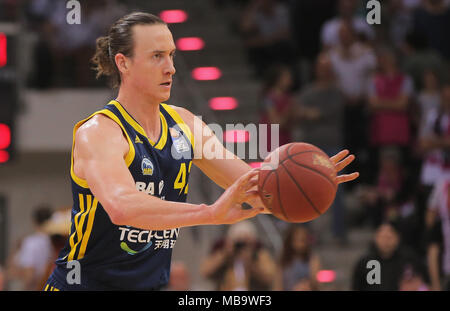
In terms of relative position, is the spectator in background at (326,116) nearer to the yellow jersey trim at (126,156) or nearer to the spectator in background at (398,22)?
the spectator in background at (398,22)

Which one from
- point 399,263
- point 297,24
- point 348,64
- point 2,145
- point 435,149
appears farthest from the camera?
point 297,24

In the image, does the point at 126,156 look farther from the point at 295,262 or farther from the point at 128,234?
the point at 295,262

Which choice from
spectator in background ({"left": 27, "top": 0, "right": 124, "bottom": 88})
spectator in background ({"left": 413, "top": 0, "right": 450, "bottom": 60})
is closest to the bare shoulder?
spectator in background ({"left": 27, "top": 0, "right": 124, "bottom": 88})

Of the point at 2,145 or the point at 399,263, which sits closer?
the point at 2,145

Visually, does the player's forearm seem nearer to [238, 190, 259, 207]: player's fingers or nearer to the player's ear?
[238, 190, 259, 207]: player's fingers

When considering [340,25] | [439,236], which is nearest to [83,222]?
[439,236]

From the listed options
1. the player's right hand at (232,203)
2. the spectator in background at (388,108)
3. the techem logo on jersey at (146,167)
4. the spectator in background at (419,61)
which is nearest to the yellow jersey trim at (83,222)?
the techem logo on jersey at (146,167)

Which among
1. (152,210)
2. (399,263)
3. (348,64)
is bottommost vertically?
(399,263)

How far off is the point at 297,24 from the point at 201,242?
3317mm

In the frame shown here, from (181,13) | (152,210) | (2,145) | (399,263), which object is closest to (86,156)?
(152,210)

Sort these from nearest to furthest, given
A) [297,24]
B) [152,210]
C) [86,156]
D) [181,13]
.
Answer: [152,210]
[86,156]
[297,24]
[181,13]

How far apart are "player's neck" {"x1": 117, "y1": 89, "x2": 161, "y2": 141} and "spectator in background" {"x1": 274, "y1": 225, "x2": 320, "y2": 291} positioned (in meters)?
4.28
